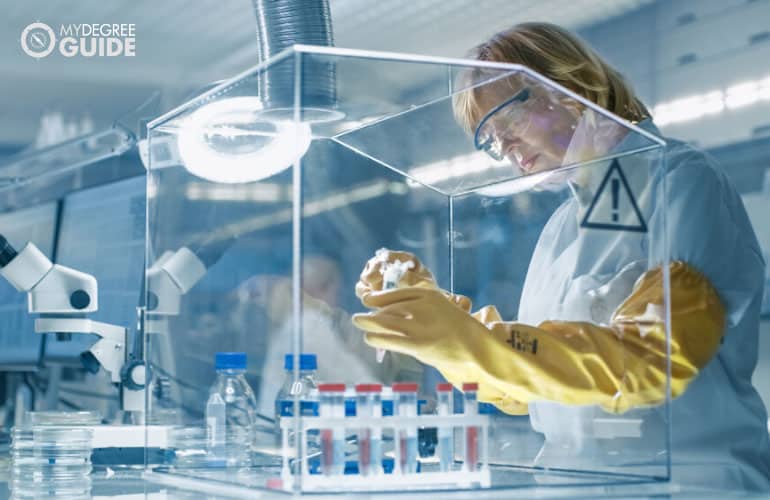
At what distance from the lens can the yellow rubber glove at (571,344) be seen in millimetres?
1319

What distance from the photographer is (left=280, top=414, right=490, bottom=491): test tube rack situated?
121 cm

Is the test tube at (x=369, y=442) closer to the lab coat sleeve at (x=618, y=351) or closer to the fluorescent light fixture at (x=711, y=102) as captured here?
the lab coat sleeve at (x=618, y=351)

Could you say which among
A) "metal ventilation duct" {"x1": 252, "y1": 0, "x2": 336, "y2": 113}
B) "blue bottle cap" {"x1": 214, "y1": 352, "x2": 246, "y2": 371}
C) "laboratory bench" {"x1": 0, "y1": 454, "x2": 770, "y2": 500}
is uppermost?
"metal ventilation duct" {"x1": 252, "y1": 0, "x2": 336, "y2": 113}

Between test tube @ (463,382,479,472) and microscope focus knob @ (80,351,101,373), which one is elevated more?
microscope focus knob @ (80,351,101,373)

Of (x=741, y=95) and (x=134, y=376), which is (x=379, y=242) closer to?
(x=134, y=376)

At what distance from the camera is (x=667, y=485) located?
4.74ft

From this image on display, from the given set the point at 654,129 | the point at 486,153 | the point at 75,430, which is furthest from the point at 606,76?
the point at 75,430

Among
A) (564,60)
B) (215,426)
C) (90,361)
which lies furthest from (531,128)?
(90,361)

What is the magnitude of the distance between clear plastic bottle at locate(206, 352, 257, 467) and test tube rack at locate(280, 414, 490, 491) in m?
0.23

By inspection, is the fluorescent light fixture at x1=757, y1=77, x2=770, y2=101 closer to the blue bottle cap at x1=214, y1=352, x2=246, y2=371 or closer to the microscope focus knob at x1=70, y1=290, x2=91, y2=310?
the microscope focus knob at x1=70, y1=290, x2=91, y2=310

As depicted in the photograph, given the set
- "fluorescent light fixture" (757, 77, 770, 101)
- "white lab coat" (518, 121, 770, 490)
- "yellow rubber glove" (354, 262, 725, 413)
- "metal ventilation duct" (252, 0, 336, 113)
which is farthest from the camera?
"fluorescent light fixture" (757, 77, 770, 101)

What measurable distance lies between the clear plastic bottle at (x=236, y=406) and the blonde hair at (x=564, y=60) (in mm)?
660

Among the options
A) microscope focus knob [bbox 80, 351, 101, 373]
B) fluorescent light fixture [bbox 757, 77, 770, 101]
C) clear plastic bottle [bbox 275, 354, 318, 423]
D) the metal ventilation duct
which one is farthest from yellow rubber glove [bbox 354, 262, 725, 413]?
fluorescent light fixture [bbox 757, 77, 770, 101]

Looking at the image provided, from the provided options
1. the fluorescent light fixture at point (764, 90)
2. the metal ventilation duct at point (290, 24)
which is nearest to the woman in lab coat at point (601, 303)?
the metal ventilation duct at point (290, 24)
